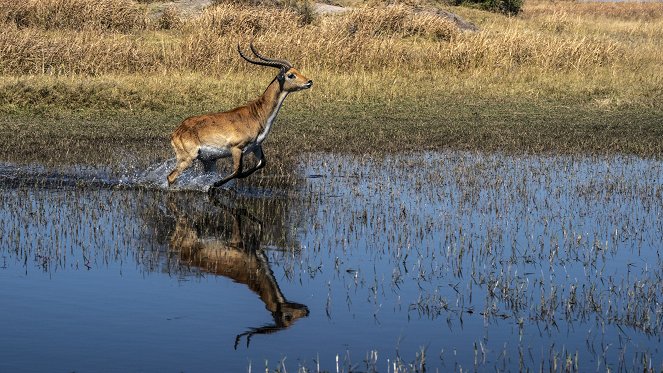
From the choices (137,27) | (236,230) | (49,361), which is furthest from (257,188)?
(137,27)

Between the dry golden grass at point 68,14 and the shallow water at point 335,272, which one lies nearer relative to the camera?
the shallow water at point 335,272

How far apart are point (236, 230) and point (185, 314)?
2.88 m

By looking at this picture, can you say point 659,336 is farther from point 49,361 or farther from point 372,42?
point 372,42

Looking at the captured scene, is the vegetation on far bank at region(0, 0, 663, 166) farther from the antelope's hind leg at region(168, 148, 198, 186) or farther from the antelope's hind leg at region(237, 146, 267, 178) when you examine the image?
the antelope's hind leg at region(237, 146, 267, 178)

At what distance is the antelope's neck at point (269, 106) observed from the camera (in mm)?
11914

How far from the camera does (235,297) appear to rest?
25.0ft

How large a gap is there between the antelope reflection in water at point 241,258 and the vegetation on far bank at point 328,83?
431cm

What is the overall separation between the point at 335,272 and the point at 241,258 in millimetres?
888

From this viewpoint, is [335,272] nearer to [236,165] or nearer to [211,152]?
[236,165]

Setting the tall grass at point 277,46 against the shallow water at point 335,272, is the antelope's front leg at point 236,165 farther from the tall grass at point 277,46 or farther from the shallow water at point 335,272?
the tall grass at point 277,46

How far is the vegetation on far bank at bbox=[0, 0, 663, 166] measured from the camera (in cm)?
1585

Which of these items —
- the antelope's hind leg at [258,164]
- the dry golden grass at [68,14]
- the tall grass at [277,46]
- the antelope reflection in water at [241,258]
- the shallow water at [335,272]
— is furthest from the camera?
the dry golden grass at [68,14]

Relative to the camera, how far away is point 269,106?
1202 centimetres

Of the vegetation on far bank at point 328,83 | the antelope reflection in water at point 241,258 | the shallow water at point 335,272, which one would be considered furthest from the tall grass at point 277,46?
the antelope reflection in water at point 241,258
